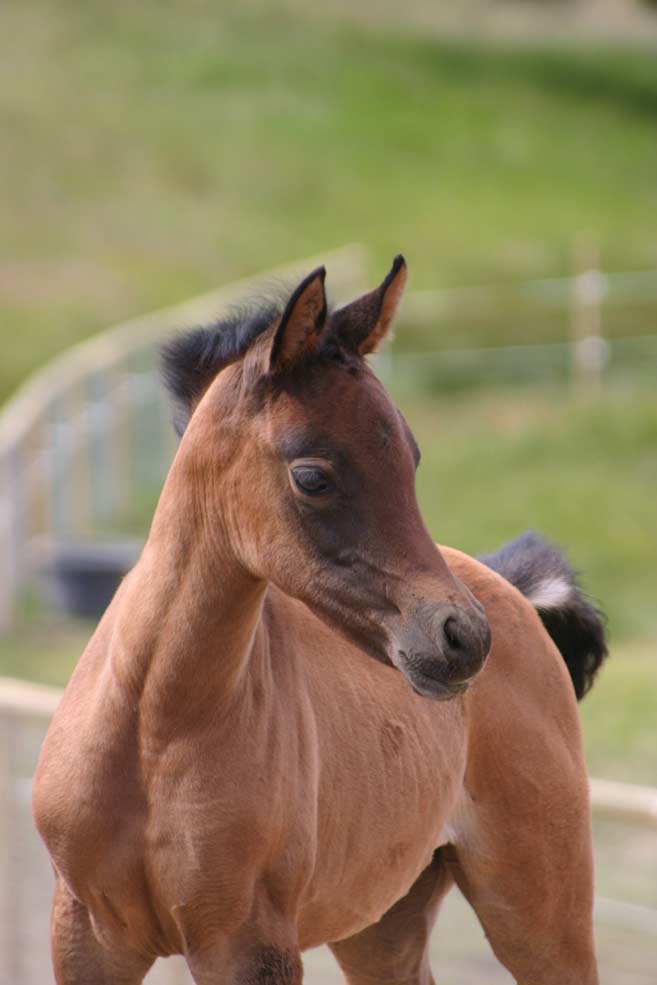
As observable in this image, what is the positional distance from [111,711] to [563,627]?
1295mm

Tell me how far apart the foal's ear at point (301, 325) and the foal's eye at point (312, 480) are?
18 centimetres

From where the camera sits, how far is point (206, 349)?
2596 millimetres

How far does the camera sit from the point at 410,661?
89.4 inches

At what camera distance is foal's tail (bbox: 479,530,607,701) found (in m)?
3.43

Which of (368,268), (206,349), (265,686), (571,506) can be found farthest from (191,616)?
(368,268)

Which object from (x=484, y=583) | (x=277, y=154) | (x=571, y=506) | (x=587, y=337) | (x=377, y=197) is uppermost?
(x=277, y=154)

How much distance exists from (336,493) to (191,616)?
0.35 meters

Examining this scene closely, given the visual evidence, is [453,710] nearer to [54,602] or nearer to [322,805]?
[322,805]

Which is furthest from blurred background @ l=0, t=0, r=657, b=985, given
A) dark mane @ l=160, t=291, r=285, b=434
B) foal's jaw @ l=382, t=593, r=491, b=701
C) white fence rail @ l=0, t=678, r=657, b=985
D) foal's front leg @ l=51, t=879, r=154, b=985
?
foal's front leg @ l=51, t=879, r=154, b=985

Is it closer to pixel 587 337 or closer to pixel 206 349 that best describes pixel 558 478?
pixel 587 337

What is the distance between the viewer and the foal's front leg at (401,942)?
129 inches

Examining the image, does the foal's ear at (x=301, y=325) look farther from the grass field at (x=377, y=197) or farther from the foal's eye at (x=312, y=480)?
the grass field at (x=377, y=197)

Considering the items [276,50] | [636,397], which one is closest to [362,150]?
[276,50]

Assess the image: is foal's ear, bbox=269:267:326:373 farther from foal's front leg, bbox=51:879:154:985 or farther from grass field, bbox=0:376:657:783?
grass field, bbox=0:376:657:783
